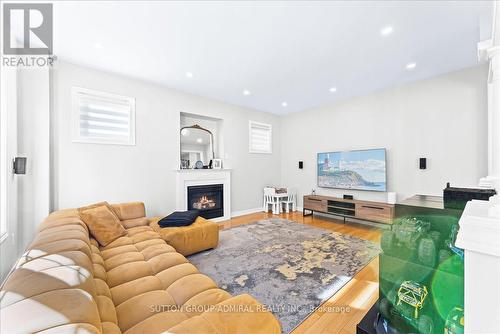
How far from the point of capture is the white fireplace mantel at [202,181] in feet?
13.2

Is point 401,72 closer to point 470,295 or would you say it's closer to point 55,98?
point 470,295

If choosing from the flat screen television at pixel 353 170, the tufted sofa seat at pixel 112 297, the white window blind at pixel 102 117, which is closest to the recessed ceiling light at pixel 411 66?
the flat screen television at pixel 353 170

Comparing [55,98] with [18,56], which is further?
[55,98]

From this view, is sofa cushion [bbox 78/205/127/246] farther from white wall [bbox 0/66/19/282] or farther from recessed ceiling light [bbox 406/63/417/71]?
recessed ceiling light [bbox 406/63/417/71]

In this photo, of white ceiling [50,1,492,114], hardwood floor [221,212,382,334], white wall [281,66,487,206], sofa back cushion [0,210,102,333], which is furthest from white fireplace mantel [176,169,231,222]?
hardwood floor [221,212,382,334]

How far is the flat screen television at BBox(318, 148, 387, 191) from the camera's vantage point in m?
4.06

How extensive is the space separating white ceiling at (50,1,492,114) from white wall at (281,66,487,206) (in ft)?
1.21

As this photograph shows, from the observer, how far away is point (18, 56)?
2488 millimetres

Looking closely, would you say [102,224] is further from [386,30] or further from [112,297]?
[386,30]

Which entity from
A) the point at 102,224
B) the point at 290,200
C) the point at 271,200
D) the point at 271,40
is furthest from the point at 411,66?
the point at 102,224

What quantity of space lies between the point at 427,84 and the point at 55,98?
605cm

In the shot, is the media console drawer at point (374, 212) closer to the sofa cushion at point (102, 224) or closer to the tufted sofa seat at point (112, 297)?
the tufted sofa seat at point (112, 297)

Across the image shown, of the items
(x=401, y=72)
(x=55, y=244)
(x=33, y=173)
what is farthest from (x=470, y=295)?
(x=33, y=173)

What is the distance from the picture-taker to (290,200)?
552 cm
